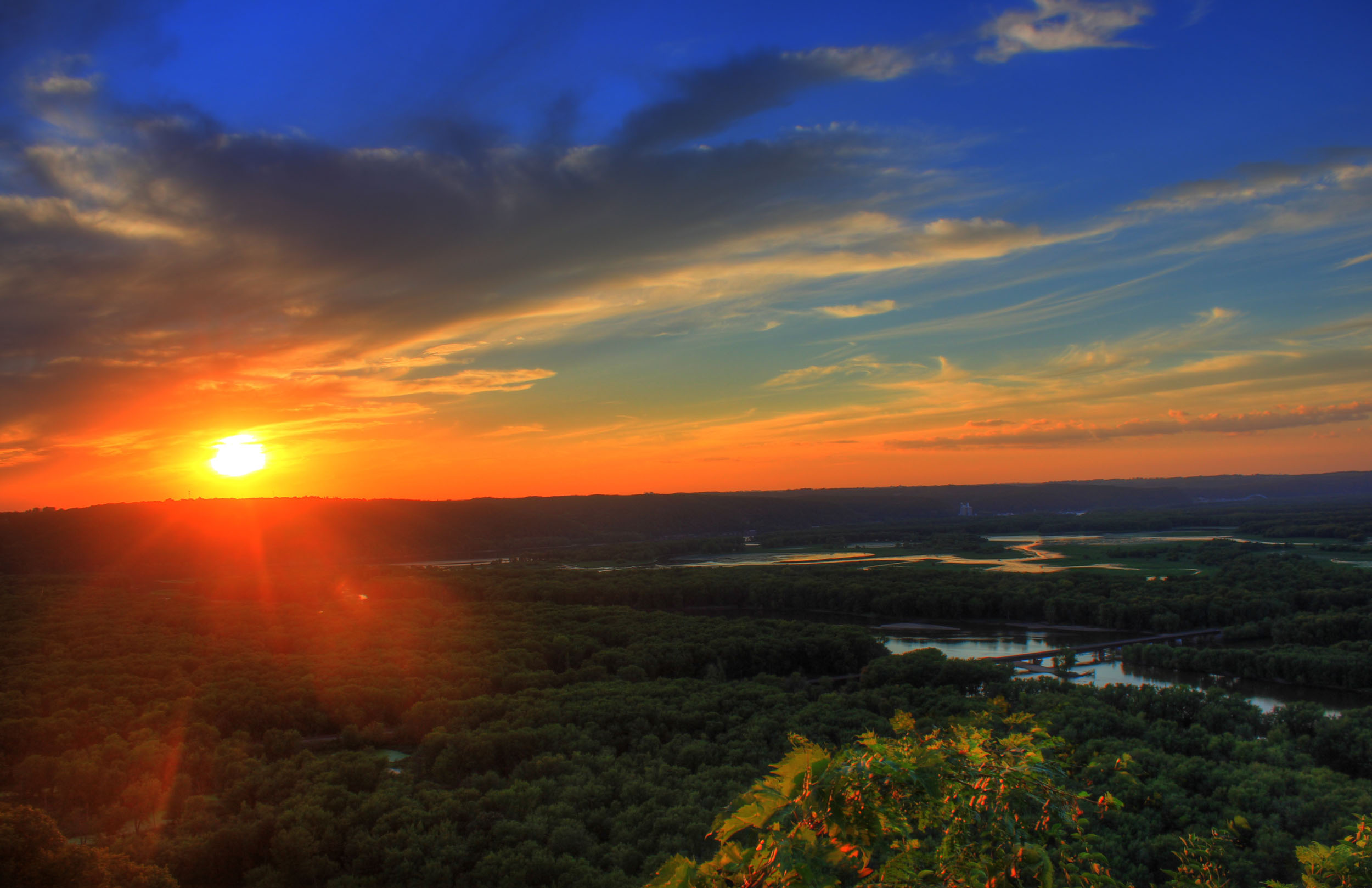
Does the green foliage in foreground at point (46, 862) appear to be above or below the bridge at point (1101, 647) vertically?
above

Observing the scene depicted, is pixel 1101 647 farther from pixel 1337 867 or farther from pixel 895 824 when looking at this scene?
pixel 895 824

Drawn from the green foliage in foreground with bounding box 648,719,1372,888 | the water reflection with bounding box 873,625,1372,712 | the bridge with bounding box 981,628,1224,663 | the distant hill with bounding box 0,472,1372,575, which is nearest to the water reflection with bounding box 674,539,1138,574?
the water reflection with bounding box 873,625,1372,712

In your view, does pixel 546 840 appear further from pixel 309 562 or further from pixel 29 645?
pixel 309 562

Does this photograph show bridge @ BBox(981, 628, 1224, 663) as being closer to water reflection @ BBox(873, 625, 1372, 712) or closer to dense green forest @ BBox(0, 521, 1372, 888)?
water reflection @ BBox(873, 625, 1372, 712)

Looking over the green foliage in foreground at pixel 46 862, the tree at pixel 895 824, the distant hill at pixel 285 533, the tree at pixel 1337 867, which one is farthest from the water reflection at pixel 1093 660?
the distant hill at pixel 285 533

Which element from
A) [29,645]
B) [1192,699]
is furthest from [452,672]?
[1192,699]

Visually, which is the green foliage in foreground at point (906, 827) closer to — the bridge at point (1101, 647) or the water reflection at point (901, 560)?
the bridge at point (1101, 647)
